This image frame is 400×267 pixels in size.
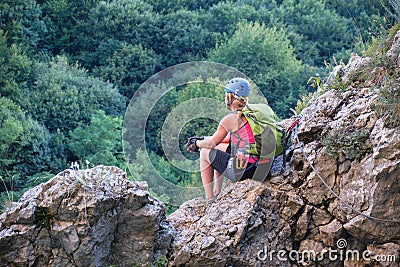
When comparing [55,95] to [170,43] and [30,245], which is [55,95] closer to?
[170,43]

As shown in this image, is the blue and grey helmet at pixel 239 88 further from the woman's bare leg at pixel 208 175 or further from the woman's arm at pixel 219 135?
the woman's bare leg at pixel 208 175

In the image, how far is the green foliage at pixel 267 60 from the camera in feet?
97.0

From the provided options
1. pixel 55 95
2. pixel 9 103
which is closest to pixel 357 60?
pixel 9 103

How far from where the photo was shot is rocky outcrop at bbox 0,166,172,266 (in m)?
5.42

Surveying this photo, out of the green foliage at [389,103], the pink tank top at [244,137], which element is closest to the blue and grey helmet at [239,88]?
the pink tank top at [244,137]

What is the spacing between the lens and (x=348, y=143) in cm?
573

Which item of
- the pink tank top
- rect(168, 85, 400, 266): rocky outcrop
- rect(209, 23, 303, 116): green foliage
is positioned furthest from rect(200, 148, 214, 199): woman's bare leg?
rect(209, 23, 303, 116): green foliage

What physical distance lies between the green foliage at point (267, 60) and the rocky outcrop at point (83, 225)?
74.4 ft

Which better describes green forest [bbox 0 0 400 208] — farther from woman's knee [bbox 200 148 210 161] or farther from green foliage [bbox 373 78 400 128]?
green foliage [bbox 373 78 400 128]

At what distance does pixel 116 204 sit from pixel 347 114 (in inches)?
97.7

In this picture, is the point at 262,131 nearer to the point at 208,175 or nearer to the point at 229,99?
the point at 229,99

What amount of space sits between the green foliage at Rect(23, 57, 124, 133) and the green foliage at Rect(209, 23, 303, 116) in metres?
6.79

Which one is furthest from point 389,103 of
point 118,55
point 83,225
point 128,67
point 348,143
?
point 118,55

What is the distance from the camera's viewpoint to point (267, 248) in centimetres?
579
